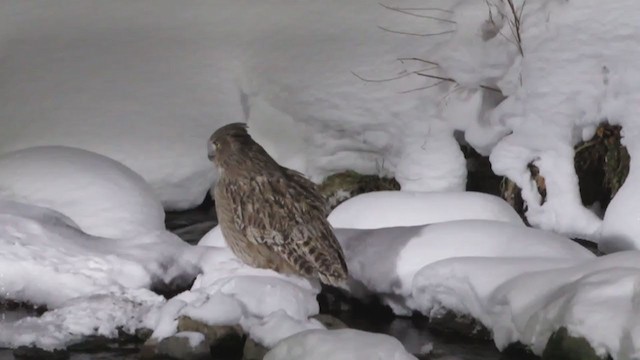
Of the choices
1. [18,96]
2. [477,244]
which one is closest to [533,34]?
[477,244]

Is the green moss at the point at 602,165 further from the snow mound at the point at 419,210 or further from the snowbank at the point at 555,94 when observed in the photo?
the snow mound at the point at 419,210

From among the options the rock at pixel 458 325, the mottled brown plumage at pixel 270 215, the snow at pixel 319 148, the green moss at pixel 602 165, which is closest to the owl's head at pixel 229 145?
the mottled brown plumage at pixel 270 215

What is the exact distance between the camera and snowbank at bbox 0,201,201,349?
575 centimetres

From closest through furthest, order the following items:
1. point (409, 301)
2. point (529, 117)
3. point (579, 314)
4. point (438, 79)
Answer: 1. point (579, 314)
2. point (409, 301)
3. point (529, 117)
4. point (438, 79)

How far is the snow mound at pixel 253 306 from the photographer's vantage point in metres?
5.52

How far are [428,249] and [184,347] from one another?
1.46 metres

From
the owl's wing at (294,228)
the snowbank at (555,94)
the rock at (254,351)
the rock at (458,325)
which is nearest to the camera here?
the rock at (254,351)

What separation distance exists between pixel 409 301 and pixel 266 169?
99 cm

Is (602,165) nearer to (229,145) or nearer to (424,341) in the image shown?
(424,341)

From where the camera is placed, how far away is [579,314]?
5168 mm

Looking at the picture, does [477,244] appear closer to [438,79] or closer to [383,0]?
[438,79]

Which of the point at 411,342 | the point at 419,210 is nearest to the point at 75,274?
the point at 411,342

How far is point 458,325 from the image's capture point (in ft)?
19.1

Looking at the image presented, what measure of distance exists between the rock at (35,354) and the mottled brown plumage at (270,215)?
1.11m
